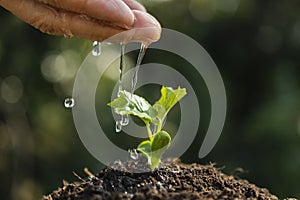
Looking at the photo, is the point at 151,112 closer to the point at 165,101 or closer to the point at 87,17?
the point at 165,101

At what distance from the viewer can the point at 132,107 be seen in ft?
3.86

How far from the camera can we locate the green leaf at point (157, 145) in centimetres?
120

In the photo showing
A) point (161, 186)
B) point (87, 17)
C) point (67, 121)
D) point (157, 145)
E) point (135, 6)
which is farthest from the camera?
point (67, 121)

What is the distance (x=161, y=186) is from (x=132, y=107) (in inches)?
7.0

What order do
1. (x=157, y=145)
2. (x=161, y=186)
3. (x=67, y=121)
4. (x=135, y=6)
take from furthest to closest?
(x=67, y=121) → (x=135, y=6) → (x=157, y=145) → (x=161, y=186)

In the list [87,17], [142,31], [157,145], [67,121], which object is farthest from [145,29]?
[67,121]

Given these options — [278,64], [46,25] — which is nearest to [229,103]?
[278,64]

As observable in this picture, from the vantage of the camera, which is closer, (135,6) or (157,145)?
(157,145)

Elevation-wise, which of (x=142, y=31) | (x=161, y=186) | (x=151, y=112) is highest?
(x=142, y=31)

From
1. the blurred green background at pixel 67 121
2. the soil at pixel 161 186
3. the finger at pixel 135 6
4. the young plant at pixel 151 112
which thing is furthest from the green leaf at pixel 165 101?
the blurred green background at pixel 67 121

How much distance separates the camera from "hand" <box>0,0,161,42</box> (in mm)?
1269

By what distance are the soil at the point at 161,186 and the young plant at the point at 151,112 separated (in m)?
0.04

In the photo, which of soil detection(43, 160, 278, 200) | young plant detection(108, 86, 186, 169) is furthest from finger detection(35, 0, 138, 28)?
soil detection(43, 160, 278, 200)

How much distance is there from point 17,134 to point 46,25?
231 cm
